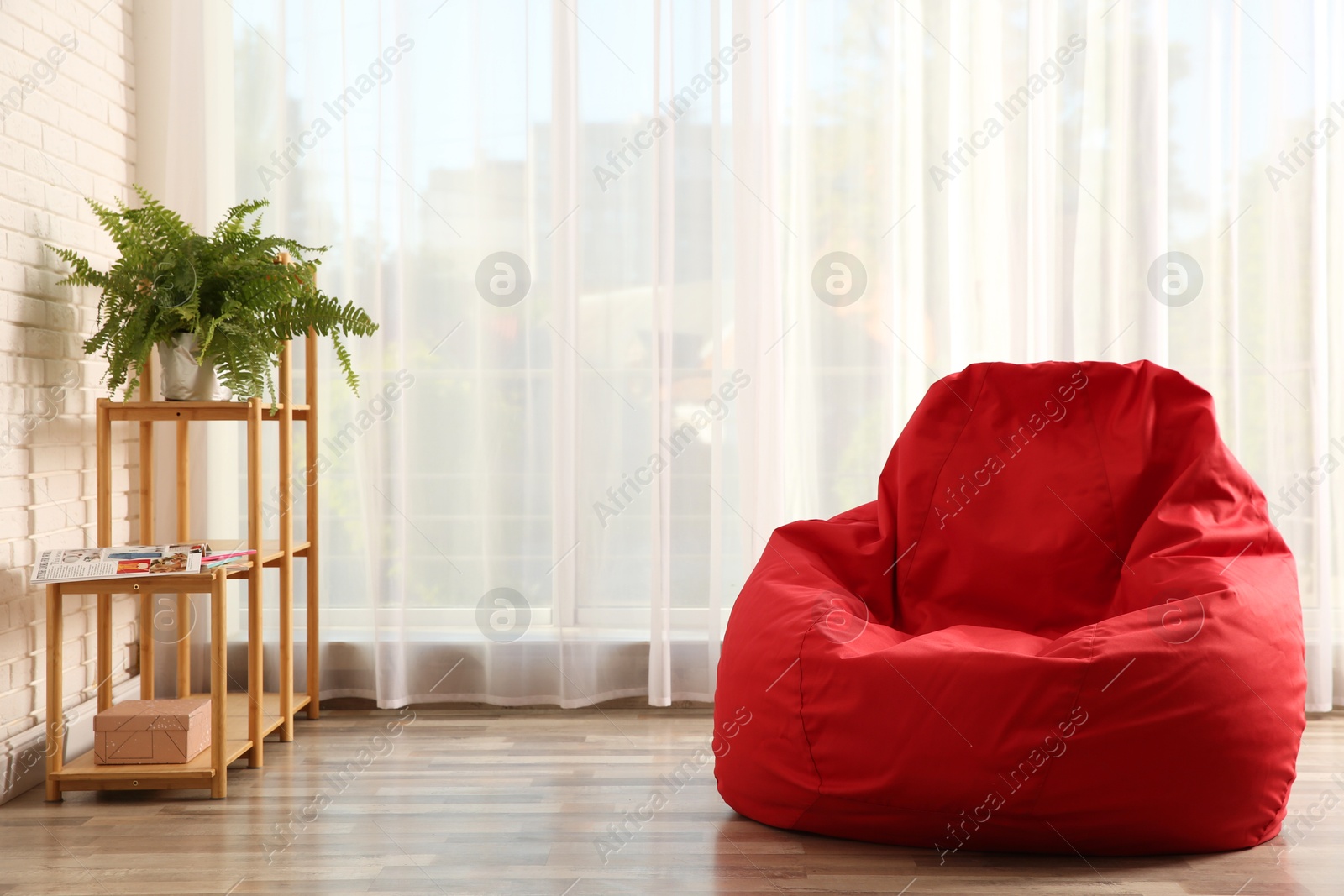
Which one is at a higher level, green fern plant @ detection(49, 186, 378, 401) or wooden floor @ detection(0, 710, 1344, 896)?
green fern plant @ detection(49, 186, 378, 401)

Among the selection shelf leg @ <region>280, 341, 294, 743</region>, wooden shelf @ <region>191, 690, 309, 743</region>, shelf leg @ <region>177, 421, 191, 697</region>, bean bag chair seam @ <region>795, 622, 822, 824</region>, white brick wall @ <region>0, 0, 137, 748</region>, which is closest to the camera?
bean bag chair seam @ <region>795, 622, 822, 824</region>

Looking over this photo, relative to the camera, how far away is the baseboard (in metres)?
2.25

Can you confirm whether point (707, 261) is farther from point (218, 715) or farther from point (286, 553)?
point (218, 715)

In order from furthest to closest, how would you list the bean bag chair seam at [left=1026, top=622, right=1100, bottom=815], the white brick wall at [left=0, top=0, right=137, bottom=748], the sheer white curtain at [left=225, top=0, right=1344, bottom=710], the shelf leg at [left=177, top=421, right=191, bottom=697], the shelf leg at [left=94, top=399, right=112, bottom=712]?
1. the sheer white curtain at [left=225, top=0, right=1344, bottom=710]
2. the shelf leg at [left=177, top=421, right=191, bottom=697]
3. the shelf leg at [left=94, top=399, right=112, bottom=712]
4. the white brick wall at [left=0, top=0, right=137, bottom=748]
5. the bean bag chair seam at [left=1026, top=622, right=1100, bottom=815]

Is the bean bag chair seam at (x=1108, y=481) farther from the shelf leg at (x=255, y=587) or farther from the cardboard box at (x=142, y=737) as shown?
the cardboard box at (x=142, y=737)

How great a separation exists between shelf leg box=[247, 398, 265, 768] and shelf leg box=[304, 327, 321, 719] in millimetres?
391

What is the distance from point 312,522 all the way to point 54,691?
0.80m

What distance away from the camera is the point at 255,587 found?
8.02ft

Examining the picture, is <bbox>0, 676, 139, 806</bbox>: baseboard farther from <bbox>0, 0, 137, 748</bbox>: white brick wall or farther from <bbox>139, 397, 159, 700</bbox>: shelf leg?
<bbox>139, 397, 159, 700</bbox>: shelf leg

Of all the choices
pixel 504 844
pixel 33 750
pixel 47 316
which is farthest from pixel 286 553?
pixel 504 844

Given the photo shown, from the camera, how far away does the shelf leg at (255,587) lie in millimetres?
2387

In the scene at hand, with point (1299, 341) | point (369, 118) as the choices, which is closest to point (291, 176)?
point (369, 118)

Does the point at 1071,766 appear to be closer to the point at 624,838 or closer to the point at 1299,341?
the point at 624,838

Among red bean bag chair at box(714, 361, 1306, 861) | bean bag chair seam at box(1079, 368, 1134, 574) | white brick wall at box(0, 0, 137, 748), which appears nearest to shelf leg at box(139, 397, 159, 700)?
white brick wall at box(0, 0, 137, 748)
